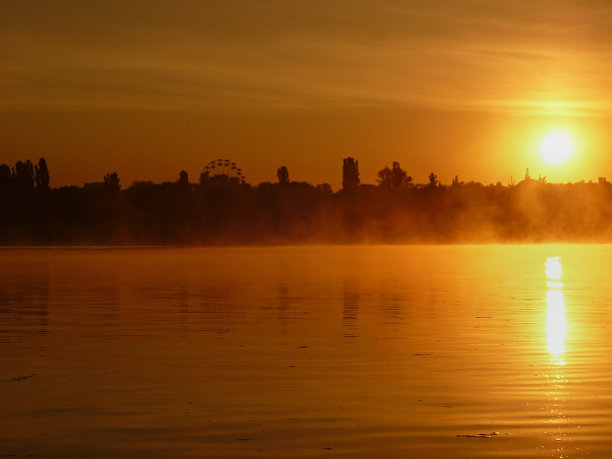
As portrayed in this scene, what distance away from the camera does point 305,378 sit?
1445 centimetres

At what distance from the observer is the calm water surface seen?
34.2 feet

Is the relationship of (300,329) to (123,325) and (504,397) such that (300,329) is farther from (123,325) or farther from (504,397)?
(504,397)

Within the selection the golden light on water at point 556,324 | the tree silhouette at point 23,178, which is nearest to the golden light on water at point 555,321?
the golden light on water at point 556,324

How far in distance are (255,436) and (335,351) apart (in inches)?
275

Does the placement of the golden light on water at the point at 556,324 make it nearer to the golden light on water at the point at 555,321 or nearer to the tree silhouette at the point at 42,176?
the golden light on water at the point at 555,321

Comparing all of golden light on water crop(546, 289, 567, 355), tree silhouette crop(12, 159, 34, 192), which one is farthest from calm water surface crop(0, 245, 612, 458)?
tree silhouette crop(12, 159, 34, 192)

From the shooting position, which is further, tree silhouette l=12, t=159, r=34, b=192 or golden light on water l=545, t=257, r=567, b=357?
tree silhouette l=12, t=159, r=34, b=192

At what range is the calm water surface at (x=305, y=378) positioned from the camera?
10.4 meters

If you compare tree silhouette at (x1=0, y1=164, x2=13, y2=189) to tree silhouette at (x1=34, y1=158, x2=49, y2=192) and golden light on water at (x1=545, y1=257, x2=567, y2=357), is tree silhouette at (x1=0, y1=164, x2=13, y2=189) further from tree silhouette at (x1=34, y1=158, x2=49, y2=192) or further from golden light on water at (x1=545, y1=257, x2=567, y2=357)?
golden light on water at (x1=545, y1=257, x2=567, y2=357)

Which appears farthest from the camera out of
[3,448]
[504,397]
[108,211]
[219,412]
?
[108,211]

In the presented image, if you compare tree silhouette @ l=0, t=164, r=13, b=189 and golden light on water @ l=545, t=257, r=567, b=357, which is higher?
tree silhouette @ l=0, t=164, r=13, b=189

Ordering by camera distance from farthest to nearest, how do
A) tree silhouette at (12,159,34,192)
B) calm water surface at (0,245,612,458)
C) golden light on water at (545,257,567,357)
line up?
tree silhouette at (12,159,34,192), golden light on water at (545,257,567,357), calm water surface at (0,245,612,458)

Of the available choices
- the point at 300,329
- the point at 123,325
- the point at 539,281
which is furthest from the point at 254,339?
the point at 539,281

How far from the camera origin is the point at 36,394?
514 inches
